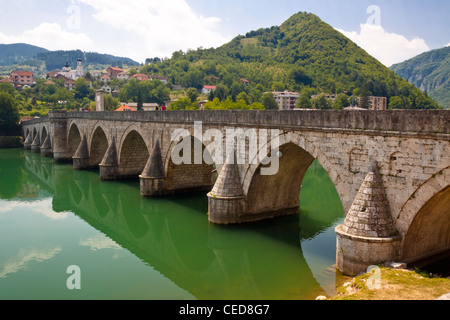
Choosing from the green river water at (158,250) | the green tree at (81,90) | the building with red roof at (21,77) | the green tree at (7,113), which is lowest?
the green river water at (158,250)

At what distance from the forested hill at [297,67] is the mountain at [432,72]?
31860 millimetres

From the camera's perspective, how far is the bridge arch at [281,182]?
48.3ft

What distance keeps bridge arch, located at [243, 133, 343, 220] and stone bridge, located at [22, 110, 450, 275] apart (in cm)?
4

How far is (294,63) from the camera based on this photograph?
11844 centimetres

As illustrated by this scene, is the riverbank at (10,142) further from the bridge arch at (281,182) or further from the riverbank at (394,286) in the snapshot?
the riverbank at (394,286)

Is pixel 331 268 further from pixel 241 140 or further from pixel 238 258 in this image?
pixel 241 140

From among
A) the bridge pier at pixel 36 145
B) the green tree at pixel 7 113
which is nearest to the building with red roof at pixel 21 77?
the green tree at pixel 7 113

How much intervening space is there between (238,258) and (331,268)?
3.23m

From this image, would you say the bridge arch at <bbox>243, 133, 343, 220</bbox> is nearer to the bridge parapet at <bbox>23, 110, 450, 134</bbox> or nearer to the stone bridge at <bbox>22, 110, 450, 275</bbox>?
the stone bridge at <bbox>22, 110, 450, 275</bbox>

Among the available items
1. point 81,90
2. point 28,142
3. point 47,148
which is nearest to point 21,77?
point 81,90

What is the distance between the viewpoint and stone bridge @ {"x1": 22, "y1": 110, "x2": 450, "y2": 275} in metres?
9.36

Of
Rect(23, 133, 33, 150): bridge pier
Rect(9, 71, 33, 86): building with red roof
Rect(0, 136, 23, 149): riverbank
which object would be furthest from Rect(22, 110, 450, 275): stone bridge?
Rect(9, 71, 33, 86): building with red roof

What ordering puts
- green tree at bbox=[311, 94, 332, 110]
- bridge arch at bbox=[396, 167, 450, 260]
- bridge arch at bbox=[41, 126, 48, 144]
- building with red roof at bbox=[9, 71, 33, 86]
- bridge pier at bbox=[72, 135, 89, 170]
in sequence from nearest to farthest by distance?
bridge arch at bbox=[396, 167, 450, 260] < bridge pier at bbox=[72, 135, 89, 170] < bridge arch at bbox=[41, 126, 48, 144] < green tree at bbox=[311, 94, 332, 110] < building with red roof at bbox=[9, 71, 33, 86]
